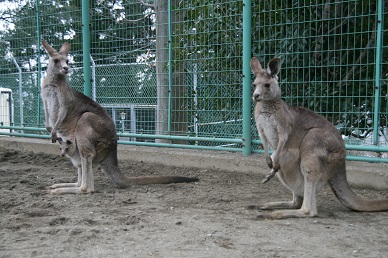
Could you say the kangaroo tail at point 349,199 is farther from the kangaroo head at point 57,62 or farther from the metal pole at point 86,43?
the metal pole at point 86,43

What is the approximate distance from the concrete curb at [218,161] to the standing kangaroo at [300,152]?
97cm

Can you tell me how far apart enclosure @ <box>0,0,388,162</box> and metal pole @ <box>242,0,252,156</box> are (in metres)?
0.01

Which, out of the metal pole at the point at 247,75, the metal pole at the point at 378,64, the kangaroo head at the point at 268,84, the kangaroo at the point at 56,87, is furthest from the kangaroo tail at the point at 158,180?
the metal pole at the point at 378,64

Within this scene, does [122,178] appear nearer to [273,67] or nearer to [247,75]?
[247,75]

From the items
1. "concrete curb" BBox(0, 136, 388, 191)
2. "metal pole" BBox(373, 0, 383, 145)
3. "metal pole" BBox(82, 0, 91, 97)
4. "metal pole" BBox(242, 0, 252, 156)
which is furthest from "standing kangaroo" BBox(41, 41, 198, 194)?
"metal pole" BBox(373, 0, 383, 145)

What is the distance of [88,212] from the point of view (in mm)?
4195

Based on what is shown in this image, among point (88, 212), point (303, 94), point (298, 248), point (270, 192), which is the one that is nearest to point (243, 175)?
point (270, 192)

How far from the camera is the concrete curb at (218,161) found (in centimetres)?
505

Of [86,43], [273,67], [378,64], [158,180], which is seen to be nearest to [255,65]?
[273,67]

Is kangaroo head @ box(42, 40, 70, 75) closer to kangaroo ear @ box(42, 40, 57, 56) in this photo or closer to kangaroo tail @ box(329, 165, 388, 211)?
kangaroo ear @ box(42, 40, 57, 56)

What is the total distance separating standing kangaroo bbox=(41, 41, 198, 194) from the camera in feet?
16.7

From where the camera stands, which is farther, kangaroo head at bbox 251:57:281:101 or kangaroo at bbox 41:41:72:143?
kangaroo at bbox 41:41:72:143

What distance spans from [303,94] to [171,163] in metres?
1.98

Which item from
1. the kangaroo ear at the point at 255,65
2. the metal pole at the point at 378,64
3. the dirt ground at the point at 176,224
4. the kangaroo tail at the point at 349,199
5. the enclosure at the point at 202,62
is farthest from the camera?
the enclosure at the point at 202,62
